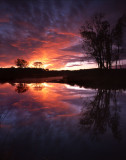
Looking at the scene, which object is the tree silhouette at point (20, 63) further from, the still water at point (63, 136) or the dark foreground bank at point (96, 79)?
the still water at point (63, 136)

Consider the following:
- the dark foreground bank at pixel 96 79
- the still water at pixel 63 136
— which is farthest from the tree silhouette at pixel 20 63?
the still water at pixel 63 136

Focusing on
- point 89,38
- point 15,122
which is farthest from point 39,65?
point 15,122

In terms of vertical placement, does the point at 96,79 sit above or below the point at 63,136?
above

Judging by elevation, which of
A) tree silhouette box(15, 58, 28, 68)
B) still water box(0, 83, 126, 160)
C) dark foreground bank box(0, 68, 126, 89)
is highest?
tree silhouette box(15, 58, 28, 68)

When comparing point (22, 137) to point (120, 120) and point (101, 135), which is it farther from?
point (120, 120)

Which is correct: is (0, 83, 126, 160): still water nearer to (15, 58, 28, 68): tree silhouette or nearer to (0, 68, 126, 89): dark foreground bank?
(0, 68, 126, 89): dark foreground bank

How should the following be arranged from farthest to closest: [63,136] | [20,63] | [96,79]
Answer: [20,63], [96,79], [63,136]

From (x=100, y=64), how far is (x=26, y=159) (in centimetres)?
2511

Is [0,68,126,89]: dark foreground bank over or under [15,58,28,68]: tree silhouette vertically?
under

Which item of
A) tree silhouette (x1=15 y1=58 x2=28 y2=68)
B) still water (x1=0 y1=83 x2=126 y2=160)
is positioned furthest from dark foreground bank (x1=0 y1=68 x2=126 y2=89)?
tree silhouette (x1=15 y1=58 x2=28 y2=68)

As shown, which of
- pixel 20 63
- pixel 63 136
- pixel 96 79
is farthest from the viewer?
pixel 20 63

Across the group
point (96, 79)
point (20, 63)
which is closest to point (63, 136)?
point (96, 79)

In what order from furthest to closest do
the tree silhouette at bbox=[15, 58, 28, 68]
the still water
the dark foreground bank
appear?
the tree silhouette at bbox=[15, 58, 28, 68] < the dark foreground bank < the still water

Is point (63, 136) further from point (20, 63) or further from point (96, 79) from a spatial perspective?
point (20, 63)
